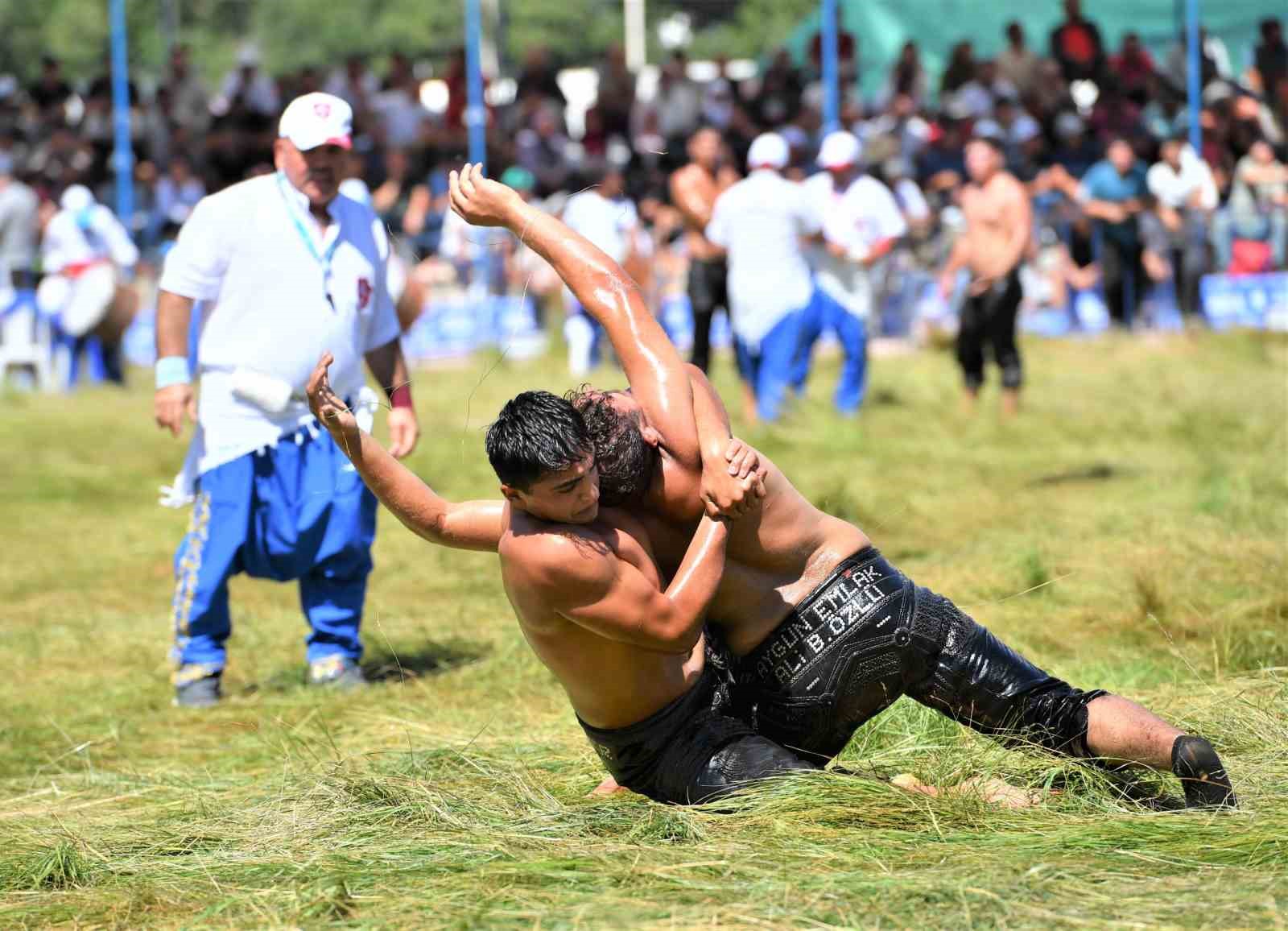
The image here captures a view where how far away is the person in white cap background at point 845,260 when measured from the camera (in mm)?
12469

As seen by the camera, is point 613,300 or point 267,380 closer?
point 613,300

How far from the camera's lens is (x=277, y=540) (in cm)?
613

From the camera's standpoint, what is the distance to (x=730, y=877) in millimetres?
3564

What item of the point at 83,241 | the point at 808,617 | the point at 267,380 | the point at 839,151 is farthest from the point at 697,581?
the point at 83,241

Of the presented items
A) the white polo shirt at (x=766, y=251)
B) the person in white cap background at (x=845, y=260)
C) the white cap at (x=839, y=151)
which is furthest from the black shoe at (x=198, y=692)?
the white cap at (x=839, y=151)

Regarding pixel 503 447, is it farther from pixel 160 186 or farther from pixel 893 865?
pixel 160 186

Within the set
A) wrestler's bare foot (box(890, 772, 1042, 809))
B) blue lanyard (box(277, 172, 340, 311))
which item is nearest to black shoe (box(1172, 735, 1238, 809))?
wrestler's bare foot (box(890, 772, 1042, 809))

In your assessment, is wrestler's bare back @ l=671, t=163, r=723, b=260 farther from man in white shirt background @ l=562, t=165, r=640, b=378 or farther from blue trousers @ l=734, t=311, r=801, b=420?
man in white shirt background @ l=562, t=165, r=640, b=378

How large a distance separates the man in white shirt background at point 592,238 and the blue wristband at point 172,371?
8.98 m

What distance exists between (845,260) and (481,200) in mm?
8588

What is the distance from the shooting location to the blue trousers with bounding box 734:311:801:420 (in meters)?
12.0

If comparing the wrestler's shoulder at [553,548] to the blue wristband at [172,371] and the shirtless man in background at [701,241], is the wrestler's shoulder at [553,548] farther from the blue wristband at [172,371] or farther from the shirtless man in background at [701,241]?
the shirtless man in background at [701,241]

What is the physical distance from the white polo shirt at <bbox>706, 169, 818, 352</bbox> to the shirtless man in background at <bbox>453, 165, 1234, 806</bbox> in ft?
25.9

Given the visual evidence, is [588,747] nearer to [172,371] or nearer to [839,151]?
[172,371]
